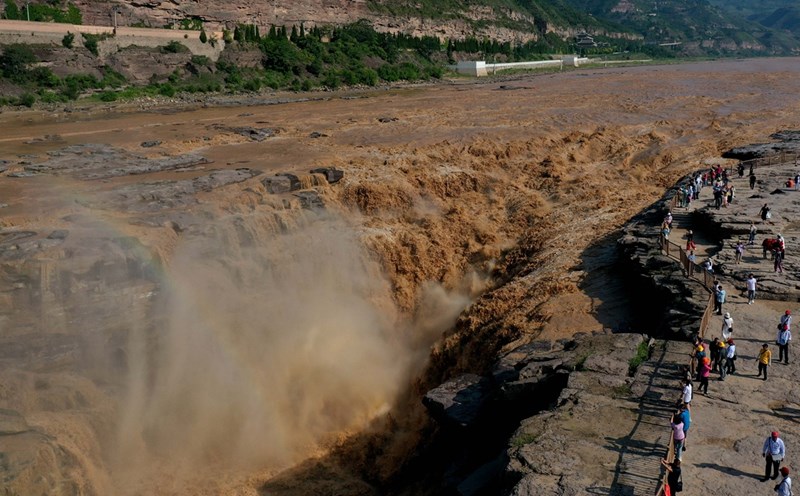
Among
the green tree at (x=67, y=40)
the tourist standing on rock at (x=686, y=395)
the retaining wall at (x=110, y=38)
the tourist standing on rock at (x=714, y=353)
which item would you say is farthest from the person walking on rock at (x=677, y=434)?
the green tree at (x=67, y=40)

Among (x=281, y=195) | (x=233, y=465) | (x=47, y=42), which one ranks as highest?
(x=47, y=42)

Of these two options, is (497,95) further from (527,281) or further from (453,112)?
(527,281)

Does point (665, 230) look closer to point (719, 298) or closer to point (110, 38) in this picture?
point (719, 298)

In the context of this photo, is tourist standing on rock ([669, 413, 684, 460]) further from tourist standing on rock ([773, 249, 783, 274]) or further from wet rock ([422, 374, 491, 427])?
tourist standing on rock ([773, 249, 783, 274])

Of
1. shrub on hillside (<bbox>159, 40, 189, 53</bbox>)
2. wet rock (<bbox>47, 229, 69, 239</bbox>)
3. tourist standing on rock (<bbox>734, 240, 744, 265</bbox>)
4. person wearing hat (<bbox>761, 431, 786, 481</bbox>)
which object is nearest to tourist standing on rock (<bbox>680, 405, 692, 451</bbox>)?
person wearing hat (<bbox>761, 431, 786, 481</bbox>)

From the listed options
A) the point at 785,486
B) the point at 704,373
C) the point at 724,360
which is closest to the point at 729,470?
the point at 785,486

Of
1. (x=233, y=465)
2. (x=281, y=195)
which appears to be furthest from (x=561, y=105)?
(x=233, y=465)

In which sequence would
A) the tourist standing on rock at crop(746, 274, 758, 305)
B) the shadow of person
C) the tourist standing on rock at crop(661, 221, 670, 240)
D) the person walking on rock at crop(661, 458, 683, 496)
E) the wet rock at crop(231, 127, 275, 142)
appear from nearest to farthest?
the person walking on rock at crop(661, 458, 683, 496), the shadow of person, the tourist standing on rock at crop(746, 274, 758, 305), the tourist standing on rock at crop(661, 221, 670, 240), the wet rock at crop(231, 127, 275, 142)
